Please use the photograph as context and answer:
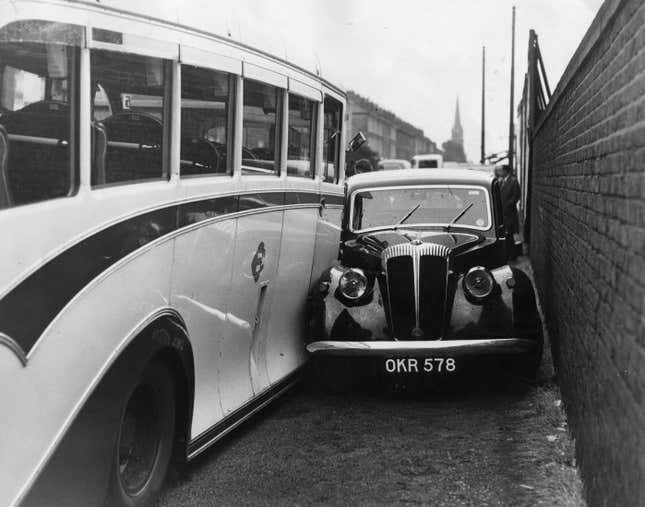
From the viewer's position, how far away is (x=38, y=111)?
12.6ft

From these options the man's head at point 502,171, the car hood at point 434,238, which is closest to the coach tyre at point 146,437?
the car hood at point 434,238

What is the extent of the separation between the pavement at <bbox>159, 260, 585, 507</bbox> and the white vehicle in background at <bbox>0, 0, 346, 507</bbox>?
25 cm

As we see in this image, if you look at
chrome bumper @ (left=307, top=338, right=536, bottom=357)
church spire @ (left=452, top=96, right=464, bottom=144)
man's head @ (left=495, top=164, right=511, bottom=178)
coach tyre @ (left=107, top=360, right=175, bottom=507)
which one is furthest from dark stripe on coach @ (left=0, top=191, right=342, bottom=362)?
church spire @ (left=452, top=96, right=464, bottom=144)

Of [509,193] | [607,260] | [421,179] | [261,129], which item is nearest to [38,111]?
[607,260]

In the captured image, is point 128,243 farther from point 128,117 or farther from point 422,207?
point 422,207

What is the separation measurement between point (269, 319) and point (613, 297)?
3.37 meters

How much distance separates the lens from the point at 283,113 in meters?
7.11

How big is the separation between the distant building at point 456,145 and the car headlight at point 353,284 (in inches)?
4978

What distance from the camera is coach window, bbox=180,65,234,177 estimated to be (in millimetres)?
5258

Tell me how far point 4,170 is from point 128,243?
99 cm

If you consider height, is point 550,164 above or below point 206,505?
above

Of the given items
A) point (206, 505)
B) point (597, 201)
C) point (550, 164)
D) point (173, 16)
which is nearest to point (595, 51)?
point (597, 201)

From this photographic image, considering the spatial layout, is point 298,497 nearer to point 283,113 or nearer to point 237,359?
point 237,359

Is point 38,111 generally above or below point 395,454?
above
